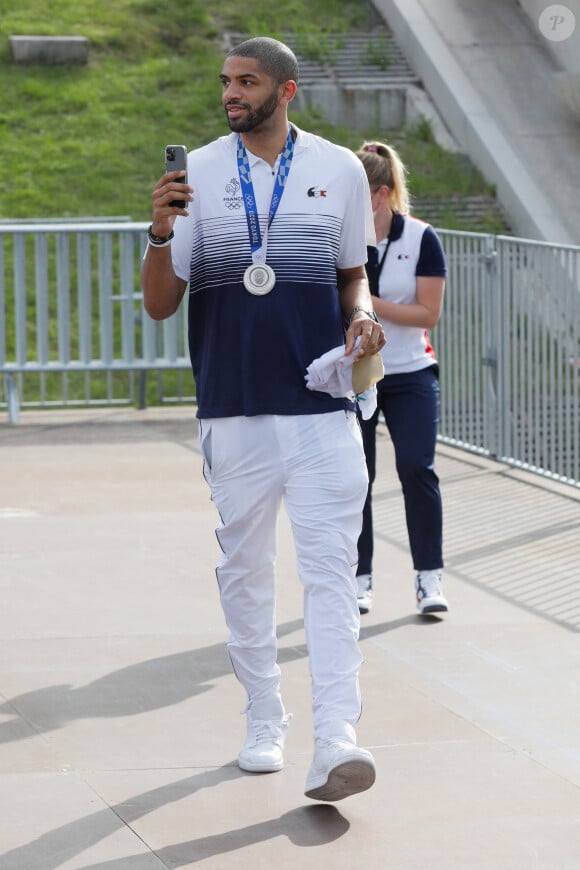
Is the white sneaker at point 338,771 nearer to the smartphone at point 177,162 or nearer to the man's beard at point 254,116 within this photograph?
the smartphone at point 177,162

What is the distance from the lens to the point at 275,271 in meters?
4.70

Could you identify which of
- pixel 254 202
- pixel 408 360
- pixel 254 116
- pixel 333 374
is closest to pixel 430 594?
pixel 408 360

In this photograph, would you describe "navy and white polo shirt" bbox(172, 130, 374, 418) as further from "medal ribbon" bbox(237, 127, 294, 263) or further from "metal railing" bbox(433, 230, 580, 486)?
"metal railing" bbox(433, 230, 580, 486)

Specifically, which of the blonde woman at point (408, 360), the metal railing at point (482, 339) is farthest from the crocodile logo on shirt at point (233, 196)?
the metal railing at point (482, 339)

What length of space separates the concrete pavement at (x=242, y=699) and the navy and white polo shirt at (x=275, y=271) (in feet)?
3.72

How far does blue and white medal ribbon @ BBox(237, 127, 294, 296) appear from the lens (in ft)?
15.4

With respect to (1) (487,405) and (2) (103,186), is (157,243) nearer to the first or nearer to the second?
(1) (487,405)

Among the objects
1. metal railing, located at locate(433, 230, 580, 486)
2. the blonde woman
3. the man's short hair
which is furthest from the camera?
metal railing, located at locate(433, 230, 580, 486)

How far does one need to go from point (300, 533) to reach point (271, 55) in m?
1.36

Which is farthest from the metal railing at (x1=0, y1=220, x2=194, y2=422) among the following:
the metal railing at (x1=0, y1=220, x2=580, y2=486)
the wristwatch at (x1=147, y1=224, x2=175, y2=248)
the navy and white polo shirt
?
the wristwatch at (x1=147, y1=224, x2=175, y2=248)

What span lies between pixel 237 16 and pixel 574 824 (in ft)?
61.5

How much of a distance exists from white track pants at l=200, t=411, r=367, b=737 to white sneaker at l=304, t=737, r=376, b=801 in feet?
0.18

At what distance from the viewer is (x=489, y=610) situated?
7.01m

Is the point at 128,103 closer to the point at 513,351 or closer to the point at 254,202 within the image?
Answer: the point at 513,351
